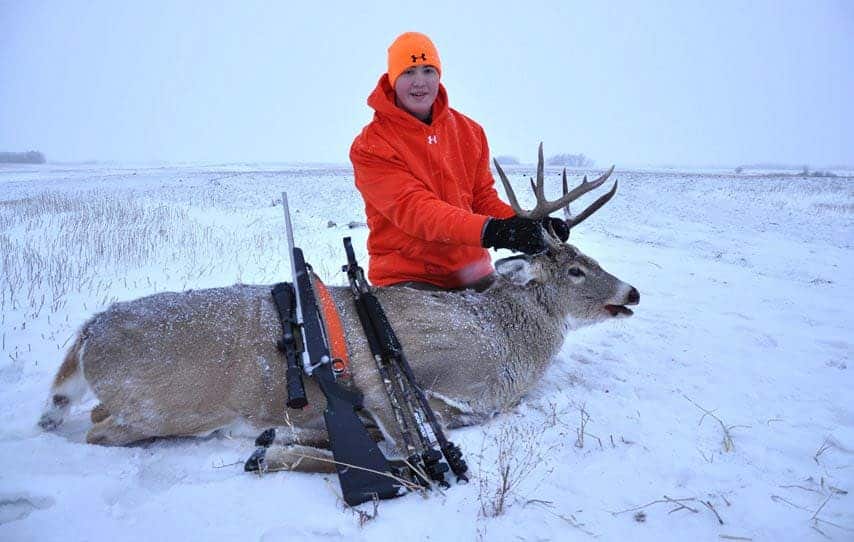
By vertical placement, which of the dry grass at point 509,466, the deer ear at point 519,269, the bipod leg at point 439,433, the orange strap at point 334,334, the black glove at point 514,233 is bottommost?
the dry grass at point 509,466

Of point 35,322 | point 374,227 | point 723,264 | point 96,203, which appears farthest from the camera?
point 96,203

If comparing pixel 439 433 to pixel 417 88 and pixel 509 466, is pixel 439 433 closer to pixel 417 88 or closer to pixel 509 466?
pixel 509 466

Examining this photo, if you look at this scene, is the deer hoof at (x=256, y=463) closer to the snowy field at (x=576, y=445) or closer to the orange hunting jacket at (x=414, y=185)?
the snowy field at (x=576, y=445)

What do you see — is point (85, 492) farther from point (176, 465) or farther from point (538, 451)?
point (538, 451)

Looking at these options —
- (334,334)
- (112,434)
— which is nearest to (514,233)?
(334,334)

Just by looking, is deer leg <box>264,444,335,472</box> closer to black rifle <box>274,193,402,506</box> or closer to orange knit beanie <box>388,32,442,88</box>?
black rifle <box>274,193,402,506</box>

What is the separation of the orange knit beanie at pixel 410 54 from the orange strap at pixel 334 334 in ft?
6.34

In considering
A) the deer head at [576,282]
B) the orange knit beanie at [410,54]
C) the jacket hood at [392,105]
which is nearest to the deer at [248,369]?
the deer head at [576,282]

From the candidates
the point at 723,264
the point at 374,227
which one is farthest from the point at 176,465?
the point at 723,264

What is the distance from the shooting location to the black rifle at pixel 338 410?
7.77 feet

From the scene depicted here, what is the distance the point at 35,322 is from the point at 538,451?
178 inches

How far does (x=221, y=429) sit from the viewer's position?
9.78 ft

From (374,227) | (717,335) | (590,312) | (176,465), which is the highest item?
(374,227)

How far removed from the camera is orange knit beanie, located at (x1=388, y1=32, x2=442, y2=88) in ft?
12.8
